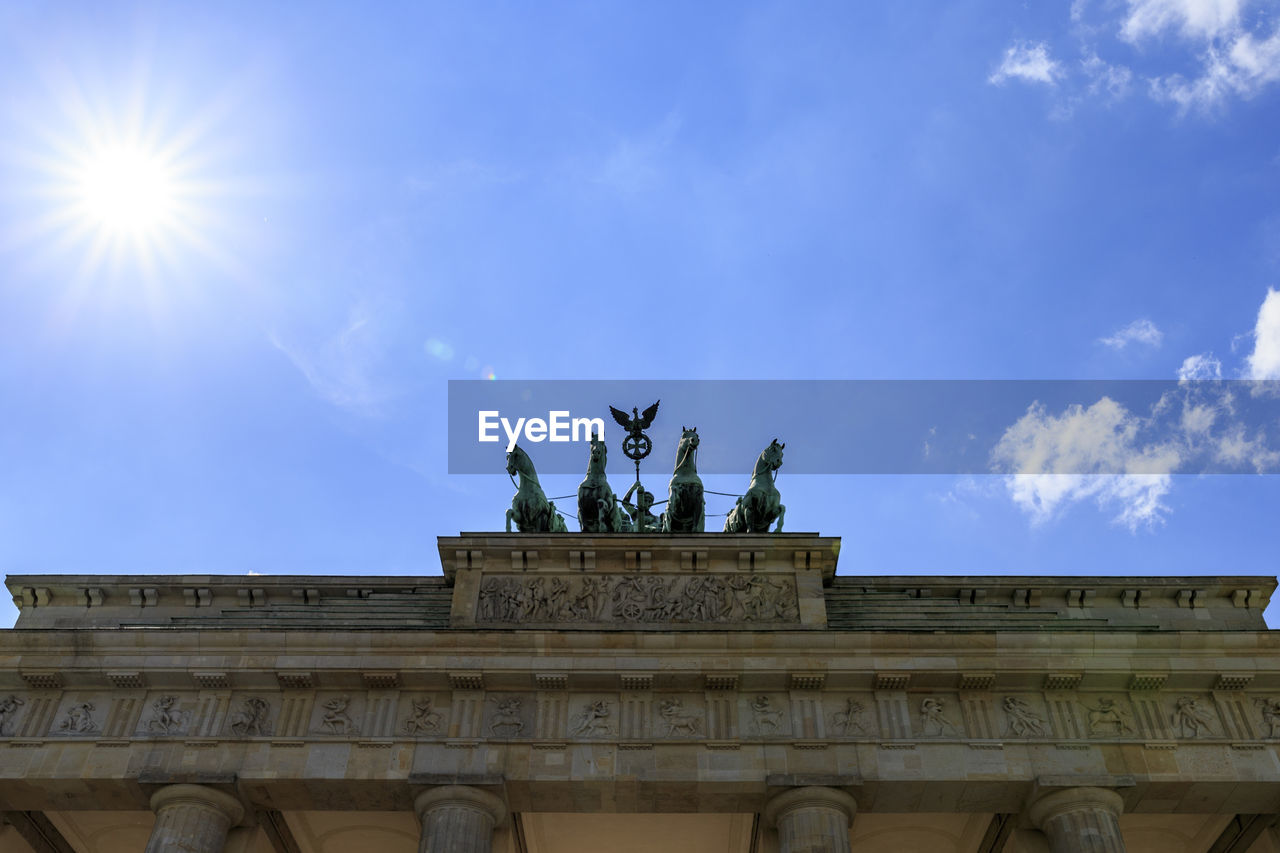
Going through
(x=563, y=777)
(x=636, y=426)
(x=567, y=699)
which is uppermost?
(x=636, y=426)

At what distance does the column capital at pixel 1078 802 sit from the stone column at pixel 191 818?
14.1 m

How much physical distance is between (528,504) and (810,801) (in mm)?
9252

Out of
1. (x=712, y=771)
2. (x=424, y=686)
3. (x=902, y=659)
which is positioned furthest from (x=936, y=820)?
(x=424, y=686)

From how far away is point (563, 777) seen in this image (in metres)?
20.7

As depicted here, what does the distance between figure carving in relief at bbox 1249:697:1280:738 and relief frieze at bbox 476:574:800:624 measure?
8.53 metres

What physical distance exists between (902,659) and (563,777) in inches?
255

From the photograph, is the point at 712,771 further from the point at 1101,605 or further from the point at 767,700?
the point at 1101,605

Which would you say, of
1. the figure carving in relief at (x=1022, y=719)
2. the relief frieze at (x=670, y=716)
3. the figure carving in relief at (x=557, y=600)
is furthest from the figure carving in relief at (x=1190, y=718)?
the figure carving in relief at (x=557, y=600)

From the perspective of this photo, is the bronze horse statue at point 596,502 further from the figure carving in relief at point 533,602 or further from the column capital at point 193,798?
the column capital at point 193,798

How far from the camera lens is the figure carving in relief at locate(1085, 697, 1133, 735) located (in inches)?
841

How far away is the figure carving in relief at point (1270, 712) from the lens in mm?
21453

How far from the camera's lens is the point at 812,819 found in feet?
65.9

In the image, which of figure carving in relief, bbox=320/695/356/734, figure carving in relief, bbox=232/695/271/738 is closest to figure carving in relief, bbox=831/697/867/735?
figure carving in relief, bbox=320/695/356/734

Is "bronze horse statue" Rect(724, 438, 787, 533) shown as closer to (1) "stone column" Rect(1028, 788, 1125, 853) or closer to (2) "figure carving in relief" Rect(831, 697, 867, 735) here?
(2) "figure carving in relief" Rect(831, 697, 867, 735)
